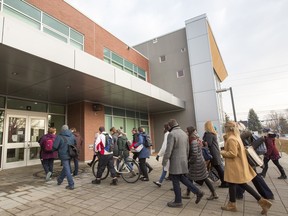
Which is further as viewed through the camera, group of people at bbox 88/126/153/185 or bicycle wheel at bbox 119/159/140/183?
bicycle wheel at bbox 119/159/140/183

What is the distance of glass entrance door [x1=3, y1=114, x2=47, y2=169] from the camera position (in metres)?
8.59

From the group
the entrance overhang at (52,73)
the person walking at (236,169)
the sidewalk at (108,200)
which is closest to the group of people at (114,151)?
the sidewalk at (108,200)

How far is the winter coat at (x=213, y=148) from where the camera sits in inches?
193

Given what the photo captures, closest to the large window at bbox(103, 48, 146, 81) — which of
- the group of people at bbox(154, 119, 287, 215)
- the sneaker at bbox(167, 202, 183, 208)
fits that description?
the group of people at bbox(154, 119, 287, 215)

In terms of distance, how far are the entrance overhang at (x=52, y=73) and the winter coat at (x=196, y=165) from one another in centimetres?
456

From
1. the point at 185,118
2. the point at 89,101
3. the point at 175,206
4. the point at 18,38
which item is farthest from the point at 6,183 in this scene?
the point at 185,118

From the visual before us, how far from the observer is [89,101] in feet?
36.6

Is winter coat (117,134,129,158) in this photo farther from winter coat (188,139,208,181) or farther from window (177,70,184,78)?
window (177,70,184,78)

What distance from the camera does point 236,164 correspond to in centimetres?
358

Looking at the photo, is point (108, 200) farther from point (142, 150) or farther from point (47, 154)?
point (47, 154)

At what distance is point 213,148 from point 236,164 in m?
1.43

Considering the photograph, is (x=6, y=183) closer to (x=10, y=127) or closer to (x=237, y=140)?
(x=10, y=127)

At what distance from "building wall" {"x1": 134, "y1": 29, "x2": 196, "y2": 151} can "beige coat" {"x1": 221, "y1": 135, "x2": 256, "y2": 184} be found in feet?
39.9

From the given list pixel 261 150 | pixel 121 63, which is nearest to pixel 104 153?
pixel 261 150
